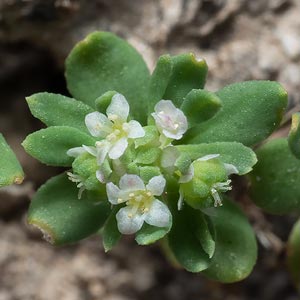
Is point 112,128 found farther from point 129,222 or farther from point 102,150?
point 129,222

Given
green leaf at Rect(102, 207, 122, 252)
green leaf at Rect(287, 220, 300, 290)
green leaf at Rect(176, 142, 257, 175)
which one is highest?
green leaf at Rect(176, 142, 257, 175)

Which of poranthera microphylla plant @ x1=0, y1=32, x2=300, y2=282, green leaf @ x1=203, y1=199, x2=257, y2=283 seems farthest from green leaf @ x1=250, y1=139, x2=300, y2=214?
green leaf @ x1=203, y1=199, x2=257, y2=283

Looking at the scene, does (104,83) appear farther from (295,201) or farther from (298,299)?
(298,299)

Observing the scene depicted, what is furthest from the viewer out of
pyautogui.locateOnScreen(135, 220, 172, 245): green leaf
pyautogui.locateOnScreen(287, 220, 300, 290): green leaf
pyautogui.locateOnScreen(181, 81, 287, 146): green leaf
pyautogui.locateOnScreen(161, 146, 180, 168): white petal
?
pyautogui.locateOnScreen(287, 220, 300, 290): green leaf

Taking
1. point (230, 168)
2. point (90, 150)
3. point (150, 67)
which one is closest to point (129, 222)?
point (90, 150)

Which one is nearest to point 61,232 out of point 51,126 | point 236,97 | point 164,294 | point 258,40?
point 51,126

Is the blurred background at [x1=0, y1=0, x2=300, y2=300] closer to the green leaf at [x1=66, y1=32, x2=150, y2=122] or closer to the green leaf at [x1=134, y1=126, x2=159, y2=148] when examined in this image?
the green leaf at [x1=66, y1=32, x2=150, y2=122]

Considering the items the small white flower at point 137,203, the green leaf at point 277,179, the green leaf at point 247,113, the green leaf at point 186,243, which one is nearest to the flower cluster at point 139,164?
the small white flower at point 137,203
